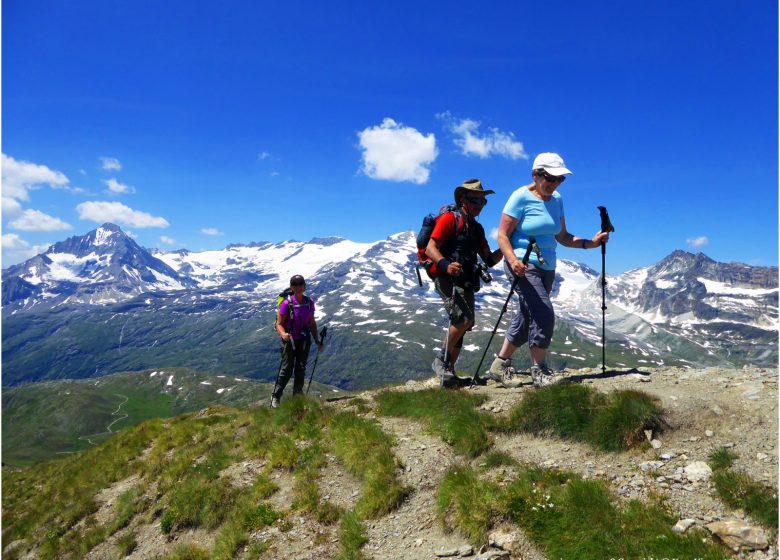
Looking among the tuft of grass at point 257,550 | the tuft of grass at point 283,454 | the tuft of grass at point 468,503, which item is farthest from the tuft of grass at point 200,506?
the tuft of grass at point 468,503

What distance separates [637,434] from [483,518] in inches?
137

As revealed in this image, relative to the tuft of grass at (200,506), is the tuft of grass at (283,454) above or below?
above

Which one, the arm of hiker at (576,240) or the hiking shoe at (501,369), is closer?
the arm of hiker at (576,240)

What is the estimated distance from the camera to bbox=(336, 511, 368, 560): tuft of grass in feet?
23.3

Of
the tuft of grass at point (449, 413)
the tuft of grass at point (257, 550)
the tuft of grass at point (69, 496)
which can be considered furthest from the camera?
the tuft of grass at point (69, 496)

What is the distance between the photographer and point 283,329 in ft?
51.9

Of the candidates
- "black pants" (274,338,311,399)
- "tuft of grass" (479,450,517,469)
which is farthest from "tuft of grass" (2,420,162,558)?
"tuft of grass" (479,450,517,469)

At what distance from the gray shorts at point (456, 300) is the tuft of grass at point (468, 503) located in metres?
4.32

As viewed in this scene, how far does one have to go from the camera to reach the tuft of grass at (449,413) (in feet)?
30.1

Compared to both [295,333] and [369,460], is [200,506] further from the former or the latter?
[295,333]

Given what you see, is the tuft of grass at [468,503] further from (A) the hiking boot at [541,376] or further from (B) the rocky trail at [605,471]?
(A) the hiking boot at [541,376]

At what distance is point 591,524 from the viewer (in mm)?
5898

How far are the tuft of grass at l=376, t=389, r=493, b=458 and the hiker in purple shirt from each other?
156 inches

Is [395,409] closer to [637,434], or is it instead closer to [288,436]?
[288,436]
